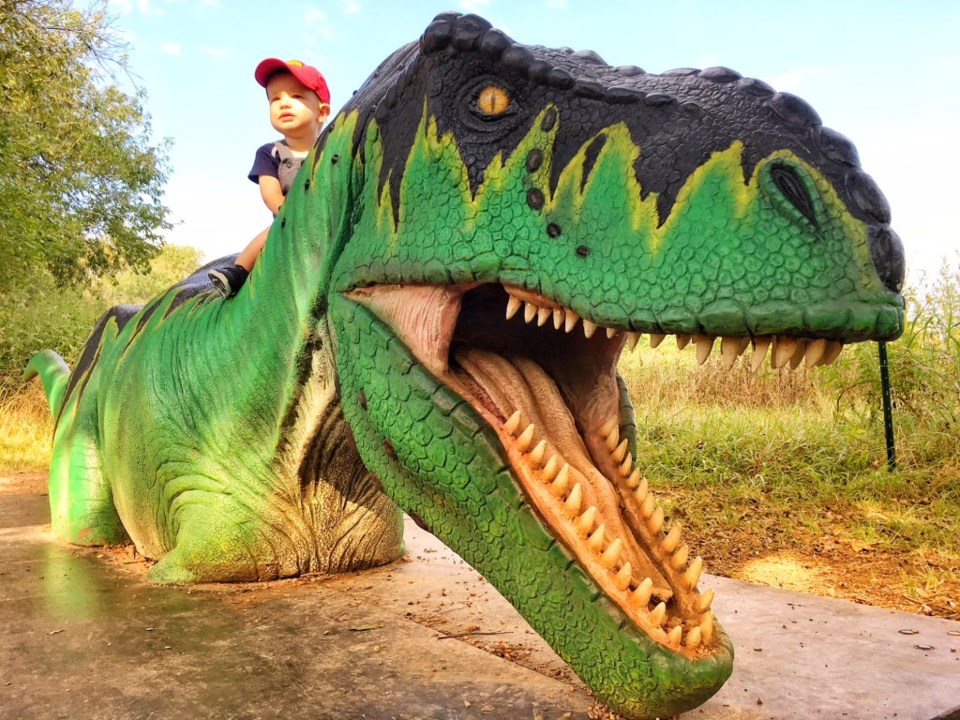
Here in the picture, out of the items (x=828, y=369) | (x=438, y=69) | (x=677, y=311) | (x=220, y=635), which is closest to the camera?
(x=677, y=311)

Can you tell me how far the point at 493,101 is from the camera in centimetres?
183

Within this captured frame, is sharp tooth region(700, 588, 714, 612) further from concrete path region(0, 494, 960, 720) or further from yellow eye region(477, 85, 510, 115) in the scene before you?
yellow eye region(477, 85, 510, 115)

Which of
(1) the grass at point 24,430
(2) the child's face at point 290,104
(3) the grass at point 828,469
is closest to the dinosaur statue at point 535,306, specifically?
(2) the child's face at point 290,104

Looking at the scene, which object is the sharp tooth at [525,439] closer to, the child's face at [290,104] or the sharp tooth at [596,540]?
the sharp tooth at [596,540]

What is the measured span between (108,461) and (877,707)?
308 cm

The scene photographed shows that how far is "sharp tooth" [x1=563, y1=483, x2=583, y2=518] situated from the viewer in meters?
1.69

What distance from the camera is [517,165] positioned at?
5.77ft

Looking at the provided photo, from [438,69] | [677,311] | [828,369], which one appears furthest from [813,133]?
[828,369]

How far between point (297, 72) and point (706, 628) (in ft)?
8.56

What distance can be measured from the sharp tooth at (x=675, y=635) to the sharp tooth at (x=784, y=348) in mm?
536

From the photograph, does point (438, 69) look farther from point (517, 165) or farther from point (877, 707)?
point (877, 707)

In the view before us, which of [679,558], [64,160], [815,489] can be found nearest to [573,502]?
[679,558]

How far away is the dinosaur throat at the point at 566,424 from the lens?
165 centimetres

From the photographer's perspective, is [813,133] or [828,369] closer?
[813,133]
